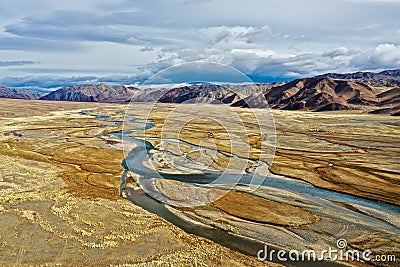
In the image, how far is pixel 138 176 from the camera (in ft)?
125

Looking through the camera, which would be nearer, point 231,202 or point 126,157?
point 231,202

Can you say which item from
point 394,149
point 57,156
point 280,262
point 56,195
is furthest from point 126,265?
point 394,149

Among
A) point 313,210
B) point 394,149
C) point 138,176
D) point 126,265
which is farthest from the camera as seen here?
point 394,149

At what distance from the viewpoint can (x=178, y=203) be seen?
28.8 m

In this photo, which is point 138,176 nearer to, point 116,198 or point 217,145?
point 116,198

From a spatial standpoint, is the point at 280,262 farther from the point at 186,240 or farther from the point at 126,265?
the point at 126,265

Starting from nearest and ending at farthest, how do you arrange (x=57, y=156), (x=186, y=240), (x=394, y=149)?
(x=186, y=240), (x=57, y=156), (x=394, y=149)

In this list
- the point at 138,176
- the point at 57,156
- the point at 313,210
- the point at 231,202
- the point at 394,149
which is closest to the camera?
the point at 313,210

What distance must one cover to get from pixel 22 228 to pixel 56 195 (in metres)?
7.28

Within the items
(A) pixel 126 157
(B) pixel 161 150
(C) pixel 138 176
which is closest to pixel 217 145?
(B) pixel 161 150

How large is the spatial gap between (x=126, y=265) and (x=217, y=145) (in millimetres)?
44315

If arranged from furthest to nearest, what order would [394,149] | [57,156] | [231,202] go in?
1. [394,149]
2. [57,156]
3. [231,202]

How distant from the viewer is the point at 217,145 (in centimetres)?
6194

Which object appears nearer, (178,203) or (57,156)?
(178,203)
